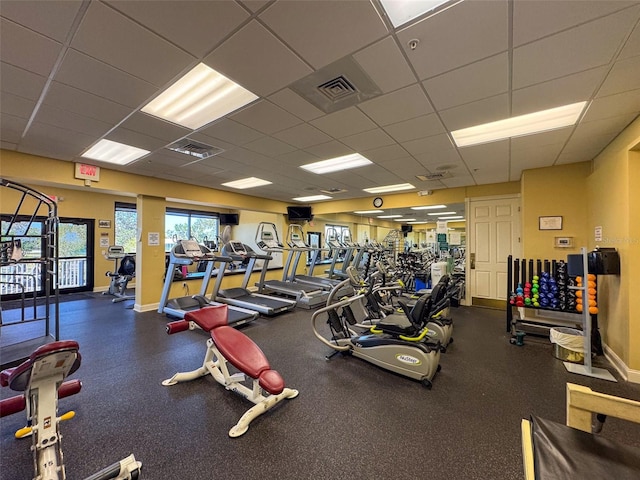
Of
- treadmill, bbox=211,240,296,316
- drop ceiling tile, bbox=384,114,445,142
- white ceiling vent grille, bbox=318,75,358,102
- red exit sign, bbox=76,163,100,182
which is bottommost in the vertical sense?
treadmill, bbox=211,240,296,316

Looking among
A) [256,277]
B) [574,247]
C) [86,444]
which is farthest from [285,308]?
[574,247]

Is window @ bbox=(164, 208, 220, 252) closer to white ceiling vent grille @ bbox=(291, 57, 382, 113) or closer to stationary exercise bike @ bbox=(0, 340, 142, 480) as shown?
white ceiling vent grille @ bbox=(291, 57, 382, 113)

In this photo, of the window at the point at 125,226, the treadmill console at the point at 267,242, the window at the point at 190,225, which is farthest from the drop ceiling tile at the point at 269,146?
the window at the point at 125,226

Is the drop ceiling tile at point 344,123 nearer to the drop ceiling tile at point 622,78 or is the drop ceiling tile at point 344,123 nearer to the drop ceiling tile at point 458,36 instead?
the drop ceiling tile at point 458,36

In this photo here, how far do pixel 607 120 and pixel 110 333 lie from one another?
6.81 metres

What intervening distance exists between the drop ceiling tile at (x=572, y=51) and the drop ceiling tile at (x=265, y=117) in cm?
192

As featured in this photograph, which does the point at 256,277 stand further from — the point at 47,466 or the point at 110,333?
the point at 47,466

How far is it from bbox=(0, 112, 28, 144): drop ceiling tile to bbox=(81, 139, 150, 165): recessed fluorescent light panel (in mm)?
678

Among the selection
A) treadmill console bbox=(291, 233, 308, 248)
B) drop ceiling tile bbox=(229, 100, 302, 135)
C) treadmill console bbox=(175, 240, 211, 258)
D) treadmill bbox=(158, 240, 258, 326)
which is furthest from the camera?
treadmill console bbox=(291, 233, 308, 248)

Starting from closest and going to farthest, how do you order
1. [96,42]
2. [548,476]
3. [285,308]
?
1. [548,476]
2. [96,42]
3. [285,308]

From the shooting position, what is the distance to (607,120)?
2.77 metres

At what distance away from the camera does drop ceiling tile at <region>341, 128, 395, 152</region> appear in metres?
3.19

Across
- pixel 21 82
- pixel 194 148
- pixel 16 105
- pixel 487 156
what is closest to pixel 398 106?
pixel 487 156

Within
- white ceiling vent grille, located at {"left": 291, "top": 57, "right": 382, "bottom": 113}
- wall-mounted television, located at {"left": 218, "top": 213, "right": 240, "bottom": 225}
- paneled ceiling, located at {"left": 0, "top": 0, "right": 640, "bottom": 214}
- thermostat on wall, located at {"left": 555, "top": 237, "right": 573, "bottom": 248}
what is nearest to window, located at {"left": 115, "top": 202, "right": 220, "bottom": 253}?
wall-mounted television, located at {"left": 218, "top": 213, "right": 240, "bottom": 225}
